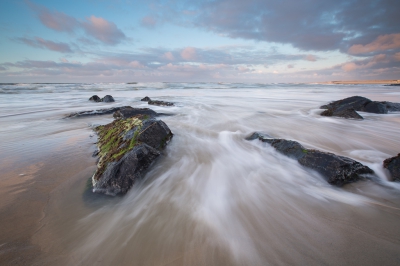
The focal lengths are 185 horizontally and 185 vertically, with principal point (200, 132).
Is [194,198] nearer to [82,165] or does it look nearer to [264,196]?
[264,196]

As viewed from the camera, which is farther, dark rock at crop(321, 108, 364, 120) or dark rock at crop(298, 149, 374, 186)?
dark rock at crop(321, 108, 364, 120)

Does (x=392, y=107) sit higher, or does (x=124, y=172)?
(x=392, y=107)

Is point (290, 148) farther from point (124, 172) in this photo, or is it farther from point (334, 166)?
point (124, 172)

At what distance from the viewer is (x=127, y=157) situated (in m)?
3.32

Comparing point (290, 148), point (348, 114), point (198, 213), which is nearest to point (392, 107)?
point (348, 114)

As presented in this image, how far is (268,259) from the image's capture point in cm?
192

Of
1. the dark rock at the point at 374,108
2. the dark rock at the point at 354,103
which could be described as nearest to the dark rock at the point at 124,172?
the dark rock at the point at 354,103

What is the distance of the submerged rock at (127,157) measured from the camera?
3055mm

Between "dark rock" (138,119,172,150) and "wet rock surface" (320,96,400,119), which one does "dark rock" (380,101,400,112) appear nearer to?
"wet rock surface" (320,96,400,119)

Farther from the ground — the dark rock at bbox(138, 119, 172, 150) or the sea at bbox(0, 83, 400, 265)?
the dark rock at bbox(138, 119, 172, 150)

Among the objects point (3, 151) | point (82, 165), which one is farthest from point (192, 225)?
point (3, 151)

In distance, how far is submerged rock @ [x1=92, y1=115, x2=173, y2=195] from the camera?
305cm

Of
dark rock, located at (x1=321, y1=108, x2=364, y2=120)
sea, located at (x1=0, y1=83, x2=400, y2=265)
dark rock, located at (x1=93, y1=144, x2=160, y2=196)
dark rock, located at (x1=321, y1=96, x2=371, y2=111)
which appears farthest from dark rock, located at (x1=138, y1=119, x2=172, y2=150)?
dark rock, located at (x1=321, y1=96, x2=371, y2=111)

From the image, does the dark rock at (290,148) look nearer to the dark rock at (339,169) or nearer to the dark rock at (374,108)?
the dark rock at (339,169)
